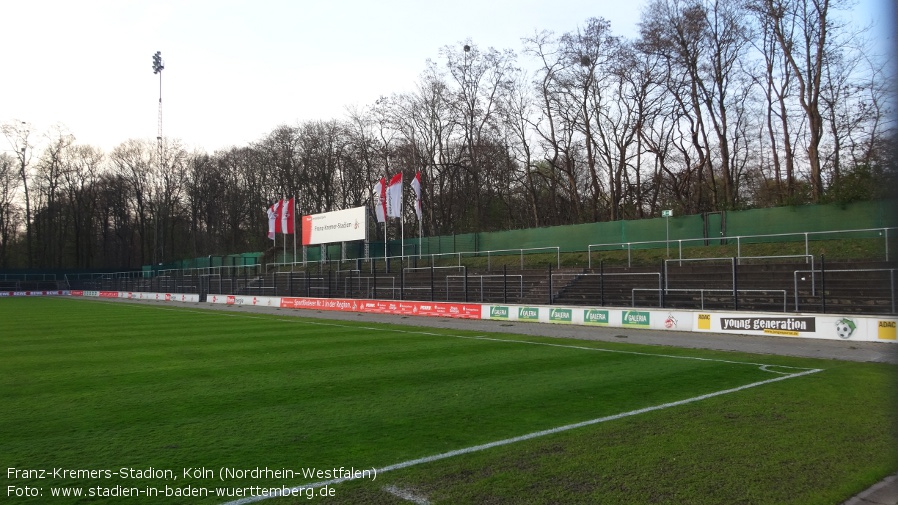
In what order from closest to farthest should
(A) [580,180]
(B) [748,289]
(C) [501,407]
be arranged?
(C) [501,407]
(B) [748,289]
(A) [580,180]

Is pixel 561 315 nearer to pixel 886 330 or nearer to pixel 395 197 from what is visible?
pixel 886 330

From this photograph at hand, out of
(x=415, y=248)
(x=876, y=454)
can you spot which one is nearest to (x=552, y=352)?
(x=876, y=454)

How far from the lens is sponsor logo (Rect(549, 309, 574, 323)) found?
71.1ft

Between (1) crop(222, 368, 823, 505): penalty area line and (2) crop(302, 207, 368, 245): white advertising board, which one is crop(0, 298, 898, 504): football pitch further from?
(2) crop(302, 207, 368, 245): white advertising board

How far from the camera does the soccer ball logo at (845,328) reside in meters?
15.2

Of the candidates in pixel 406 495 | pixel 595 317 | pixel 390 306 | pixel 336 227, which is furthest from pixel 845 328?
pixel 336 227

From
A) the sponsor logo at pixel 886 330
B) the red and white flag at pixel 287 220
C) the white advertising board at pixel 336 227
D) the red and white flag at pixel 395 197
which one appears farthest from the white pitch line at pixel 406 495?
the red and white flag at pixel 287 220

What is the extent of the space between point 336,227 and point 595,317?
27.2m

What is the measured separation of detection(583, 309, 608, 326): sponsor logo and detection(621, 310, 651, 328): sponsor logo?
2.31 feet

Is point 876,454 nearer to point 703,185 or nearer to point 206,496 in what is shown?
point 206,496

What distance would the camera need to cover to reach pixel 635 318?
1970cm

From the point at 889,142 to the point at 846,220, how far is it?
87.5 ft

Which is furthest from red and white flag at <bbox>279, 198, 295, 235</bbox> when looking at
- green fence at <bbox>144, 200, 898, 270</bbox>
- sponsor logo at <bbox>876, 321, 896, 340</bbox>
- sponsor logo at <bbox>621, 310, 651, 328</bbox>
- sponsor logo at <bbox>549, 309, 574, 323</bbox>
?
sponsor logo at <bbox>876, 321, 896, 340</bbox>

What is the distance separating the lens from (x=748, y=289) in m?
20.7
